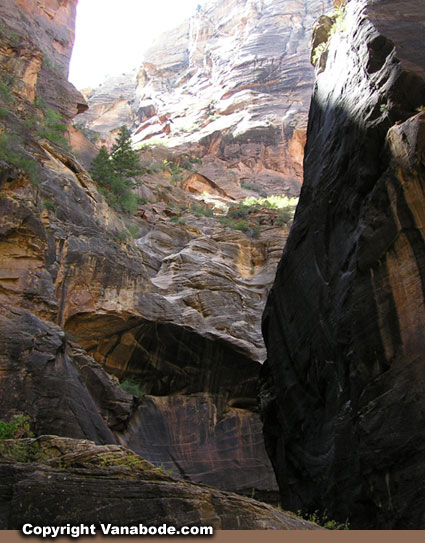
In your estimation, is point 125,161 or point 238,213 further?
point 238,213

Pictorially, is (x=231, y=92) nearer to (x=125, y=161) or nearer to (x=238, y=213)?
(x=238, y=213)

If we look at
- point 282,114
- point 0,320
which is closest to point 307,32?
point 282,114

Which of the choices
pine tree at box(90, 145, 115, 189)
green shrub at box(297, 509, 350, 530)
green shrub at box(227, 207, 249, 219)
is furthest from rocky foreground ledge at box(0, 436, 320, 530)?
green shrub at box(227, 207, 249, 219)

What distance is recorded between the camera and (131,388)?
22688mm

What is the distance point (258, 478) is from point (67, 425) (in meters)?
10.8

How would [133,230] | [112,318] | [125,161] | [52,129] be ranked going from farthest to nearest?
[125,161]
[133,230]
[52,129]
[112,318]

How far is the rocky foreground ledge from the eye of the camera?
8.23m

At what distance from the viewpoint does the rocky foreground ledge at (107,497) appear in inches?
324

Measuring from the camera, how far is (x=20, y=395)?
46.3 feet

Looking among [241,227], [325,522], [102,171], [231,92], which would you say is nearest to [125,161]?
[102,171]

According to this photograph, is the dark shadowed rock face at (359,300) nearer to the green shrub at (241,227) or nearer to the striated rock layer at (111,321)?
the striated rock layer at (111,321)

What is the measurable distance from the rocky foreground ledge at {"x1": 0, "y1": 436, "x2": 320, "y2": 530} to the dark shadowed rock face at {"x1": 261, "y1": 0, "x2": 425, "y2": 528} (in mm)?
2863

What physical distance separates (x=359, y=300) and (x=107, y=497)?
7127 millimetres

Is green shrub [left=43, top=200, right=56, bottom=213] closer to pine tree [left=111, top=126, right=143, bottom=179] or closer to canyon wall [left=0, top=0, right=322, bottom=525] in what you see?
canyon wall [left=0, top=0, right=322, bottom=525]
